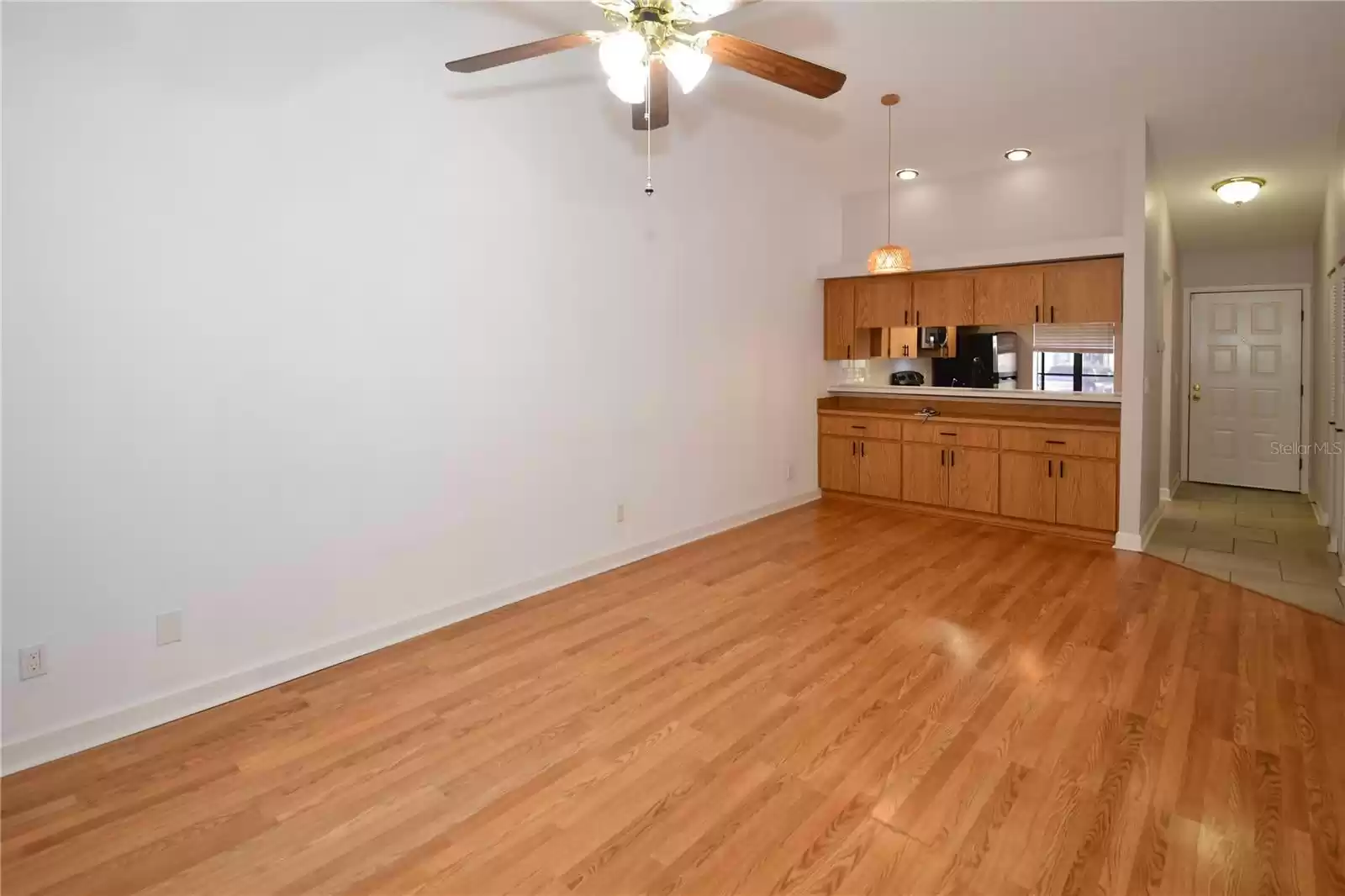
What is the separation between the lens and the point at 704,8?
229cm

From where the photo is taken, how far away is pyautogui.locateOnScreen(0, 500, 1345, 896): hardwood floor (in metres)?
2.01

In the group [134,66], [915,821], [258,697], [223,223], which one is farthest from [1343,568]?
[134,66]

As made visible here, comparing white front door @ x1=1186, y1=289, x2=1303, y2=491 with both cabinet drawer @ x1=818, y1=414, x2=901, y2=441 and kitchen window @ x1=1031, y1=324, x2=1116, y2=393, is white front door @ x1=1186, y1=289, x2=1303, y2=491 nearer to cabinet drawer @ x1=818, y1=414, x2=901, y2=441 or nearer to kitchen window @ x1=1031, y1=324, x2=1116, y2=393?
kitchen window @ x1=1031, y1=324, x2=1116, y2=393

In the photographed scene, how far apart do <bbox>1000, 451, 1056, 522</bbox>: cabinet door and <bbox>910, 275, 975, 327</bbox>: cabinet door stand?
1208 millimetres

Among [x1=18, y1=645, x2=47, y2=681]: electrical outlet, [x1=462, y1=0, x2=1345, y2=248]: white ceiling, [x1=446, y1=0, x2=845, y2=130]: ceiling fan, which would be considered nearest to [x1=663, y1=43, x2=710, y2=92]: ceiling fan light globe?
[x1=446, y1=0, x2=845, y2=130]: ceiling fan

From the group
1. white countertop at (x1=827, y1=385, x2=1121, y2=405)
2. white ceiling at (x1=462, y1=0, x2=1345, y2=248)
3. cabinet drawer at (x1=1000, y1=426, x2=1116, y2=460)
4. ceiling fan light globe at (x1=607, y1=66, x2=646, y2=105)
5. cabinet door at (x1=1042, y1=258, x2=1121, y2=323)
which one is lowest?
cabinet drawer at (x1=1000, y1=426, x2=1116, y2=460)

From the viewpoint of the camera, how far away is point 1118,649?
11.3 ft

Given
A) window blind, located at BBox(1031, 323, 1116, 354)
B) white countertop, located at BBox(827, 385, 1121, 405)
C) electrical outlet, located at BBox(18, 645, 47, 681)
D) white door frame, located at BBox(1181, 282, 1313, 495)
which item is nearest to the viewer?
electrical outlet, located at BBox(18, 645, 47, 681)

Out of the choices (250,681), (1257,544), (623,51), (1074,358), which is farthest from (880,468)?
(250,681)

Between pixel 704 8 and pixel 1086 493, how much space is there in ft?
15.0

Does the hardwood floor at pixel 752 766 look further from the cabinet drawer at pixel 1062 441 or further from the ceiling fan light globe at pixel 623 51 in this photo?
the ceiling fan light globe at pixel 623 51

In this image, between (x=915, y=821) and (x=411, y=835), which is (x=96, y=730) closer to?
(x=411, y=835)

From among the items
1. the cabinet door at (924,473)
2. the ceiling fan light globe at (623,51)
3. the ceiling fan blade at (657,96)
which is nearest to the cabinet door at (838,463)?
the cabinet door at (924,473)

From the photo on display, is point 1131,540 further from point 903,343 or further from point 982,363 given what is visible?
point 903,343
